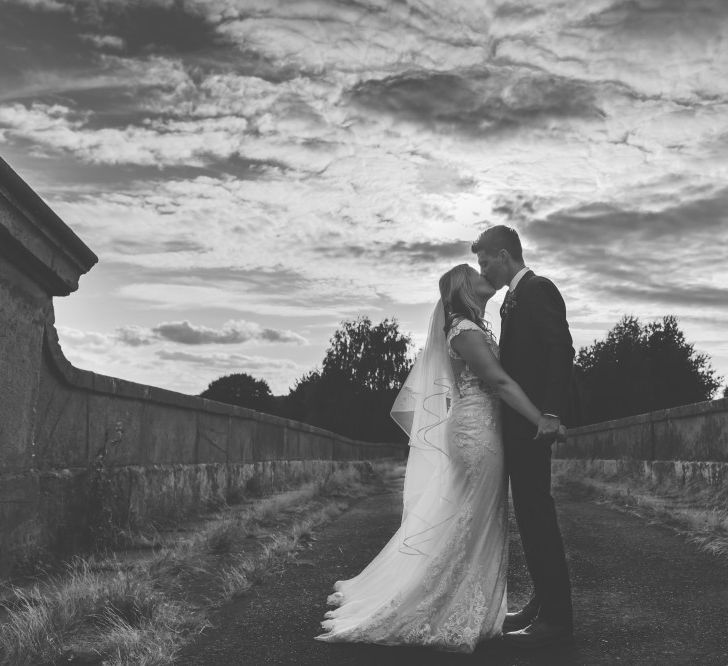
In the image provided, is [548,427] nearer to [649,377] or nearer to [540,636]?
[540,636]

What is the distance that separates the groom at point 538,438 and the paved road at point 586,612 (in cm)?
18

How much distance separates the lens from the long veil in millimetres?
4000

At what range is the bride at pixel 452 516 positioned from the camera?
12.0 ft

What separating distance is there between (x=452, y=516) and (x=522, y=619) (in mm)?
630

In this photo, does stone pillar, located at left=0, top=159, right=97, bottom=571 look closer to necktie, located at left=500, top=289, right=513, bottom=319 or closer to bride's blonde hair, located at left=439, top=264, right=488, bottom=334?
bride's blonde hair, located at left=439, top=264, right=488, bottom=334

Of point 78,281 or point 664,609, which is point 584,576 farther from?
point 78,281

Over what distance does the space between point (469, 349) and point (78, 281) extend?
113 inches

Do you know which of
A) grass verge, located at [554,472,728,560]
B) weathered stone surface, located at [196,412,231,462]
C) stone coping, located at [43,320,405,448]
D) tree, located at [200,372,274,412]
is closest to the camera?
stone coping, located at [43,320,405,448]

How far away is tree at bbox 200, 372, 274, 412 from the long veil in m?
64.5

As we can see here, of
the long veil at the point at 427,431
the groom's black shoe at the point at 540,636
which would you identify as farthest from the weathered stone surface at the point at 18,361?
the groom's black shoe at the point at 540,636

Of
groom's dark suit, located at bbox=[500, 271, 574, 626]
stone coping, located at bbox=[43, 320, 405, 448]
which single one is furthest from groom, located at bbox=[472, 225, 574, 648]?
stone coping, located at bbox=[43, 320, 405, 448]

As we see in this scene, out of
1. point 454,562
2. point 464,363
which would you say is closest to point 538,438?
point 464,363

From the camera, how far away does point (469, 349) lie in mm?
3979

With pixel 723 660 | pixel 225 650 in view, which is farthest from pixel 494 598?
pixel 225 650
